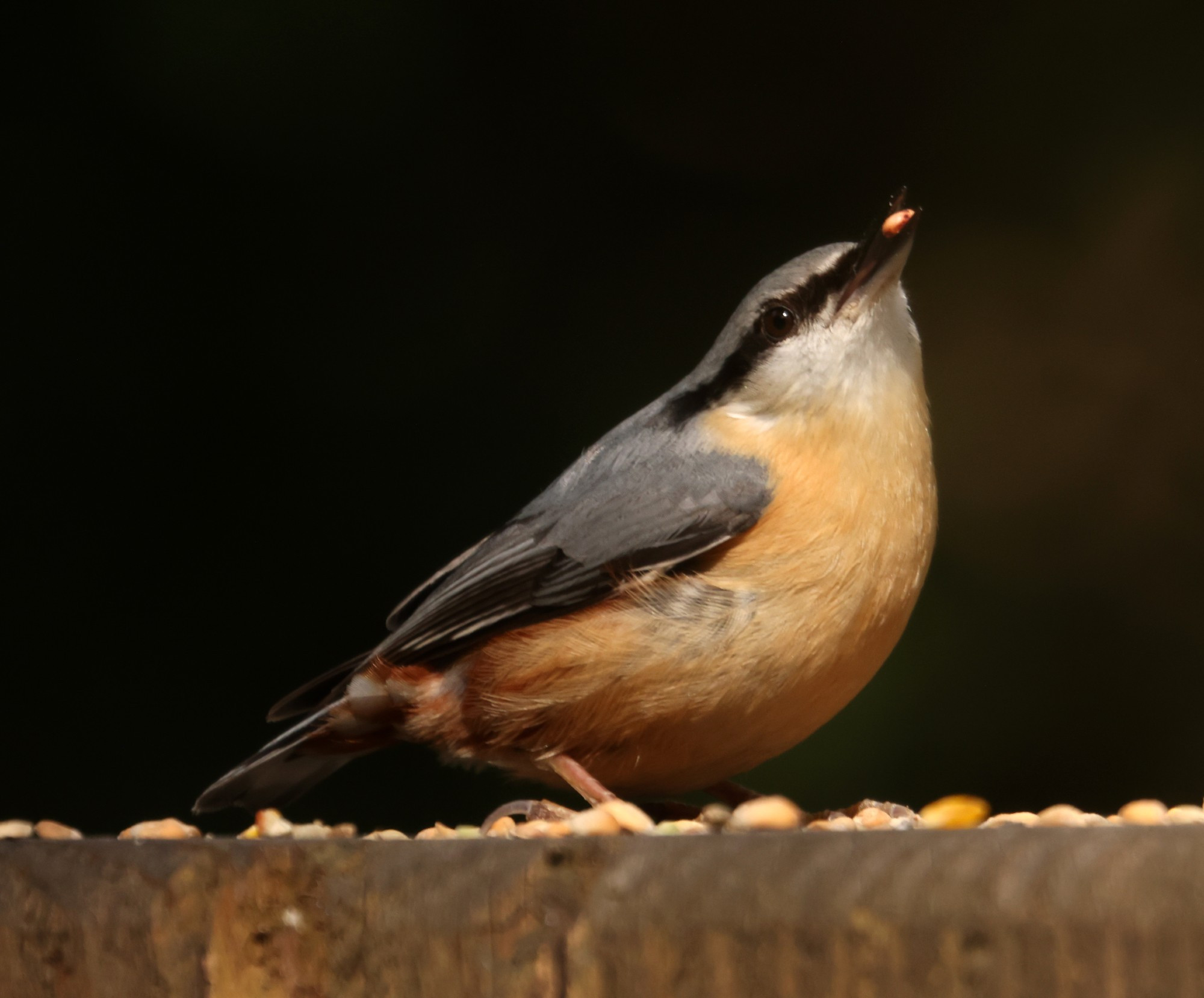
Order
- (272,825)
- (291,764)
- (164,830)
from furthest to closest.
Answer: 1. (291,764)
2. (272,825)
3. (164,830)

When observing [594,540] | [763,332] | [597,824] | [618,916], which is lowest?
[618,916]

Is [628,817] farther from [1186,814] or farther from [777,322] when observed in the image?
[777,322]

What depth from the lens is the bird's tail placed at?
193cm

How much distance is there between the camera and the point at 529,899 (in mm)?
899

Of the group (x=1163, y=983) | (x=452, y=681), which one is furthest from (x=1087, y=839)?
(x=452, y=681)

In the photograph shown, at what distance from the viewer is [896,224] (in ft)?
6.16

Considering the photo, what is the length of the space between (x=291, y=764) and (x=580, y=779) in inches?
21.7

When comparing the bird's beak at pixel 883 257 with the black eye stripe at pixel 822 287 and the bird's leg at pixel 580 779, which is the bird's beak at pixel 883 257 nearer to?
the black eye stripe at pixel 822 287

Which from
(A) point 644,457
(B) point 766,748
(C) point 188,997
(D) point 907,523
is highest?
(A) point 644,457

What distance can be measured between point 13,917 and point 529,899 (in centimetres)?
43

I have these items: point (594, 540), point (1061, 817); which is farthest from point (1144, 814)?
point (594, 540)

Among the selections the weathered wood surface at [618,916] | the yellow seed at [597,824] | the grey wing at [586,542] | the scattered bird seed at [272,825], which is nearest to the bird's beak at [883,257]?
the grey wing at [586,542]

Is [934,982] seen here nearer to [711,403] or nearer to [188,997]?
[188,997]

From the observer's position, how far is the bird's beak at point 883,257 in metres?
1.86
